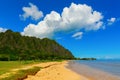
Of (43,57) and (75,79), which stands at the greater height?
(43,57)

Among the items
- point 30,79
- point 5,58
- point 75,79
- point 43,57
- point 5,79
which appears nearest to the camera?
point 5,79

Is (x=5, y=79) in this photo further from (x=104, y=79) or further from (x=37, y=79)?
(x=104, y=79)

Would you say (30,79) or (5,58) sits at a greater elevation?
(5,58)

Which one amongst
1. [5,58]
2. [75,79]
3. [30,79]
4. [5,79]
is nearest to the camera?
[5,79]

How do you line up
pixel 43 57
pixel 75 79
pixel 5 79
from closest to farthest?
pixel 5 79, pixel 75 79, pixel 43 57

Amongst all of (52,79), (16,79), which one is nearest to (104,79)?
(52,79)

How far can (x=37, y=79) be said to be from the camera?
2745cm

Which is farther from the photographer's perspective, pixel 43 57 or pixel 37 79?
pixel 43 57

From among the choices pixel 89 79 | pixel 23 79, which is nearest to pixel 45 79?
pixel 23 79

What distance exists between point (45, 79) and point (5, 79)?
563 cm

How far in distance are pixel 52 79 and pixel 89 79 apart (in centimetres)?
631

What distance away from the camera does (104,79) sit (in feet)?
103

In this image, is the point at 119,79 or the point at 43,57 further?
the point at 43,57

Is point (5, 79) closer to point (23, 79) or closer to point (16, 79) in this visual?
point (16, 79)
